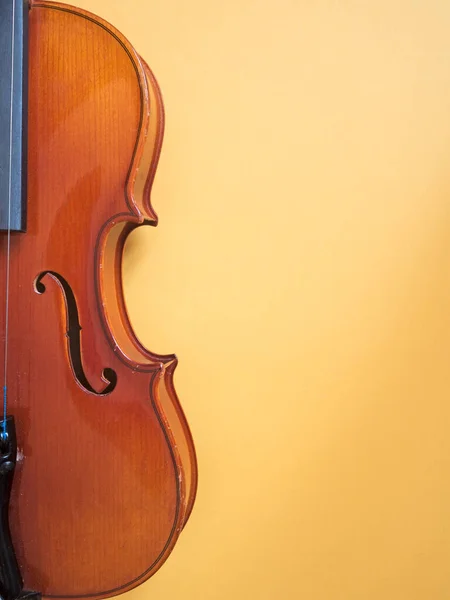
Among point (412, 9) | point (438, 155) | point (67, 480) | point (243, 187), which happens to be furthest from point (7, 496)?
point (412, 9)

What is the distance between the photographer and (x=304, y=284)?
1303 mm

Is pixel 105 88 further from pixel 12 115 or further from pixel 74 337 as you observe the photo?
pixel 74 337

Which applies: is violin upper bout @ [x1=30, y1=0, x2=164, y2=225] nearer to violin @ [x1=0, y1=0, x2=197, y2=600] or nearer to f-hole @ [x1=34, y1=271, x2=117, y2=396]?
violin @ [x1=0, y1=0, x2=197, y2=600]

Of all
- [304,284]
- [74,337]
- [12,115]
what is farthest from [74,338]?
[304,284]

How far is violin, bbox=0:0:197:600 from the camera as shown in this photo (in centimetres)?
93

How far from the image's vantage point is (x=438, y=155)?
4.24 feet

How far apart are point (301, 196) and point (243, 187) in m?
0.14

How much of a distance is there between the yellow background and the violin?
319mm

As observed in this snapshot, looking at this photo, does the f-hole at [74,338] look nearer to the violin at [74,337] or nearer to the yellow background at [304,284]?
the violin at [74,337]

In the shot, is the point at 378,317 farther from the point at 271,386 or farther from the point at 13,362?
the point at 13,362

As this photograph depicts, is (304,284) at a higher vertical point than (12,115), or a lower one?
lower

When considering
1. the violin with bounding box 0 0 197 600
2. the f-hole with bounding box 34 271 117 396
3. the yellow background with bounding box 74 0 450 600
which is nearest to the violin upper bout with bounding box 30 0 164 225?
the violin with bounding box 0 0 197 600

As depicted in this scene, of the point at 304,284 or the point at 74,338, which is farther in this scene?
the point at 304,284

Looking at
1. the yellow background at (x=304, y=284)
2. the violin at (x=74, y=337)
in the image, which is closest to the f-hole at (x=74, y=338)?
the violin at (x=74, y=337)
